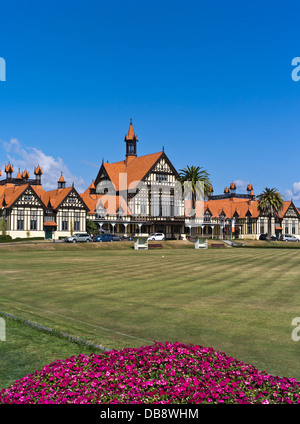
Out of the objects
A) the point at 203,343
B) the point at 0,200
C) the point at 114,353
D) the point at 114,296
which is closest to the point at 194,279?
the point at 114,296

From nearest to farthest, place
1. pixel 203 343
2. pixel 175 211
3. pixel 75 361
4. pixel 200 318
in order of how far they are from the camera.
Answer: pixel 75 361, pixel 203 343, pixel 200 318, pixel 175 211

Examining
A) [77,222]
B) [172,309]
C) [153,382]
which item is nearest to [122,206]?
[77,222]

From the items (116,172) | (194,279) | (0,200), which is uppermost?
(116,172)

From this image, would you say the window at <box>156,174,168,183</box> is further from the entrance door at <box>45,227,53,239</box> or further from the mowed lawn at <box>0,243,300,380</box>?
the mowed lawn at <box>0,243,300,380</box>

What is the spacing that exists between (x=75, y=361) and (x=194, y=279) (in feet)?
52.6

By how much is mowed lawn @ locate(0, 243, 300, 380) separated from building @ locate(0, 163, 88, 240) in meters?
55.5

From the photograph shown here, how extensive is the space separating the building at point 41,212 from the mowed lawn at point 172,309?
55534mm

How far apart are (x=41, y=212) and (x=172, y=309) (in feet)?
230

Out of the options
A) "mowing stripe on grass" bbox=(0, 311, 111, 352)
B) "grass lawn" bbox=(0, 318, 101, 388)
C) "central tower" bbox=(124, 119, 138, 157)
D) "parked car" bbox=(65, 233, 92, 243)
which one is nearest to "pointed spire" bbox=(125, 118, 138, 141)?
"central tower" bbox=(124, 119, 138, 157)

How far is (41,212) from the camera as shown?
80312 mm

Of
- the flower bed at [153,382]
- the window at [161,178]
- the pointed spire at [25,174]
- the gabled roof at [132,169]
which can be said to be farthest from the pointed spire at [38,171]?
the flower bed at [153,382]

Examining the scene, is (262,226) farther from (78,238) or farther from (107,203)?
(78,238)
